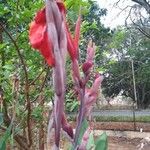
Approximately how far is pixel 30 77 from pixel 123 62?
23021mm

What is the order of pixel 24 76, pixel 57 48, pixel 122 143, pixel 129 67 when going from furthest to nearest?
pixel 129 67, pixel 122 143, pixel 24 76, pixel 57 48

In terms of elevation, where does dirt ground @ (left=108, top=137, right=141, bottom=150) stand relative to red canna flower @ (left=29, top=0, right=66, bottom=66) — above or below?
below

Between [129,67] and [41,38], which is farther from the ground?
[129,67]

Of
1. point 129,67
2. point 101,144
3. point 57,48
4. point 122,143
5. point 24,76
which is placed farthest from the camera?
point 129,67

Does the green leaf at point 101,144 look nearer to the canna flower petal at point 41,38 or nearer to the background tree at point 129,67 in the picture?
the canna flower petal at point 41,38

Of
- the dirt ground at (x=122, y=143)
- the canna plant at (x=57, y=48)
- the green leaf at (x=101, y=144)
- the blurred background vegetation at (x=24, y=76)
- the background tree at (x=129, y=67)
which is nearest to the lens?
the canna plant at (x=57, y=48)

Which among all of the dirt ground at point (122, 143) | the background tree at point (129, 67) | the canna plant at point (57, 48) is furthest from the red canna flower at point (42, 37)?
the background tree at point (129, 67)

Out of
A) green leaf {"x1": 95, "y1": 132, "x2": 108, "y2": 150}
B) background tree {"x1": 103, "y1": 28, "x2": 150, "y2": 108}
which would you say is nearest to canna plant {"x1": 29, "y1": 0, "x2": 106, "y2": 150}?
green leaf {"x1": 95, "y1": 132, "x2": 108, "y2": 150}

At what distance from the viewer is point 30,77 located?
2656 millimetres

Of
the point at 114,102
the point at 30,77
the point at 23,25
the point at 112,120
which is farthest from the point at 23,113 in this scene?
the point at 114,102

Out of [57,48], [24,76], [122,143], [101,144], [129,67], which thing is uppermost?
[129,67]

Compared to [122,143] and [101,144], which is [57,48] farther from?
[122,143]

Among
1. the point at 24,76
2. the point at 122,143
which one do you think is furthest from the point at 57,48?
the point at 122,143

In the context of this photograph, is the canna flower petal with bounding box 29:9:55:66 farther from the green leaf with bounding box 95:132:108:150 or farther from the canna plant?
the green leaf with bounding box 95:132:108:150
